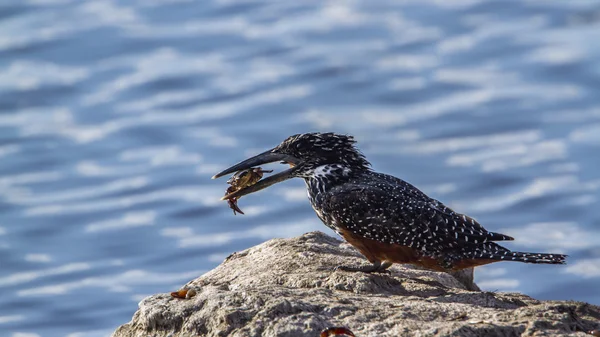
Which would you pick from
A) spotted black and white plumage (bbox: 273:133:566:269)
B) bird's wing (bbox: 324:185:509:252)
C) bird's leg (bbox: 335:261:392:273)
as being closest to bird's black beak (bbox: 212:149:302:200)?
spotted black and white plumage (bbox: 273:133:566:269)

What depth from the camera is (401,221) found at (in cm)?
779

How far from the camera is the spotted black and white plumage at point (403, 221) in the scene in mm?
7746

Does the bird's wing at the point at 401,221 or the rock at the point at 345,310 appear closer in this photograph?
the rock at the point at 345,310

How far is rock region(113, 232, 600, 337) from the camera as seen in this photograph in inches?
234

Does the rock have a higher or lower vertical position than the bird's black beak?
lower

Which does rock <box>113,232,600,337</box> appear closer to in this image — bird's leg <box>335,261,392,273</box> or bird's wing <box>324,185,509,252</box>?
bird's leg <box>335,261,392,273</box>

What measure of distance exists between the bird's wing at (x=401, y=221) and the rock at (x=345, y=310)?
1.21 ft

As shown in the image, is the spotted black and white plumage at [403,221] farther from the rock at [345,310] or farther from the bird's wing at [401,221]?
the rock at [345,310]

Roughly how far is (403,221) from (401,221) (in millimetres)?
13

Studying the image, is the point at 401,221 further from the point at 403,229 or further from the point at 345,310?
the point at 345,310

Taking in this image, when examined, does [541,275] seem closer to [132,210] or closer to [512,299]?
[132,210]

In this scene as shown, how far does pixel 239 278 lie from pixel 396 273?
3.44 feet

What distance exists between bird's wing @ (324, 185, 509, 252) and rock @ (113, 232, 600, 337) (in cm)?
37

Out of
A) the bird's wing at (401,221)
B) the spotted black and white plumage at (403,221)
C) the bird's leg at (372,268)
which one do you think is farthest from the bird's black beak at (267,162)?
the bird's leg at (372,268)
